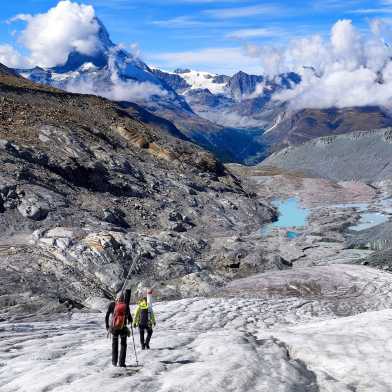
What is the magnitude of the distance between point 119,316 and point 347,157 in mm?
135111

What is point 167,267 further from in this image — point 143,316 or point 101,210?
point 143,316

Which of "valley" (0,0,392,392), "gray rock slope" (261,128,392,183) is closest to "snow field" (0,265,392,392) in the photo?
"valley" (0,0,392,392)

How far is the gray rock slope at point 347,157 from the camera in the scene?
428 feet

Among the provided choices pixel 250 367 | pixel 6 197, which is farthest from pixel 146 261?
pixel 250 367

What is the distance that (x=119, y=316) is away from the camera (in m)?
14.6

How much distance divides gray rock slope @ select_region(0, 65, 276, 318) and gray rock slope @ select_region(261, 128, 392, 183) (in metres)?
55.8

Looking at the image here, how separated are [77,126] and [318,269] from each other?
42.7 m

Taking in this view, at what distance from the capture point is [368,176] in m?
127

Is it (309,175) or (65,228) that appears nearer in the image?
(65,228)

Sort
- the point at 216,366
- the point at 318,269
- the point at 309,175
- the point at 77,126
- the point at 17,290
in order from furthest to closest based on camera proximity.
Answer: the point at 309,175 → the point at 77,126 → the point at 318,269 → the point at 17,290 → the point at 216,366

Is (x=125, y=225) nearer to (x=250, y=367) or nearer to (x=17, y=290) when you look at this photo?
(x=17, y=290)

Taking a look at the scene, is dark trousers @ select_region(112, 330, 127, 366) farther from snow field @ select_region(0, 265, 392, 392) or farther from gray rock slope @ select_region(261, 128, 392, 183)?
gray rock slope @ select_region(261, 128, 392, 183)

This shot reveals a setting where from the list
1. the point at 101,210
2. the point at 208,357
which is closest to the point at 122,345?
the point at 208,357

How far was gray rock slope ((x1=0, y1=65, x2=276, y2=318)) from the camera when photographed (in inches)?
1399
